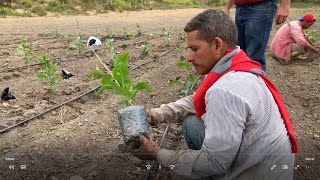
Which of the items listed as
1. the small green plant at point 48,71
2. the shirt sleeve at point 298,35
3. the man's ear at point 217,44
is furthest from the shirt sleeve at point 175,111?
the shirt sleeve at point 298,35

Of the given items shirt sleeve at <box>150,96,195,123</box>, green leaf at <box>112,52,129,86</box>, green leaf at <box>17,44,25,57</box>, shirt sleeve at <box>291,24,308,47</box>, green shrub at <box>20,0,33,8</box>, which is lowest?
green shrub at <box>20,0,33,8</box>

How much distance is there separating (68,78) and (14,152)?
2436 mm

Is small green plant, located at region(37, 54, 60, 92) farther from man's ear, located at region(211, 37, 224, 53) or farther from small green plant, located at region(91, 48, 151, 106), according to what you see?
man's ear, located at region(211, 37, 224, 53)

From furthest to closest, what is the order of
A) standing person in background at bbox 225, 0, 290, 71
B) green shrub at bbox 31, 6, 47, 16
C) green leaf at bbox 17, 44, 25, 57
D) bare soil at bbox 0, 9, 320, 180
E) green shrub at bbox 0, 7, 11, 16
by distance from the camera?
green shrub at bbox 31, 6, 47, 16 → green shrub at bbox 0, 7, 11, 16 → green leaf at bbox 17, 44, 25, 57 → standing person in background at bbox 225, 0, 290, 71 → bare soil at bbox 0, 9, 320, 180

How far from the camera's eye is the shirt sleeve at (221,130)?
1818 mm

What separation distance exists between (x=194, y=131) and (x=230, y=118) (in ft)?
A: 2.05

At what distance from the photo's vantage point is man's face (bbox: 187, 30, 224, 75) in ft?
6.84

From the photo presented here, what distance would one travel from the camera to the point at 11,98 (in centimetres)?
466

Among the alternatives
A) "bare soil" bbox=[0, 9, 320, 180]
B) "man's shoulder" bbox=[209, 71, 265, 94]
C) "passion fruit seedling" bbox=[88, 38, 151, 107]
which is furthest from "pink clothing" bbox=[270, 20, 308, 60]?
"man's shoulder" bbox=[209, 71, 265, 94]

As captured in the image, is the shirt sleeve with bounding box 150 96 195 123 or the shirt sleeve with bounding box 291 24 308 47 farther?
the shirt sleeve with bounding box 291 24 308 47

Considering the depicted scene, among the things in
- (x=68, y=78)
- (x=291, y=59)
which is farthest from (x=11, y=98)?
(x=291, y=59)

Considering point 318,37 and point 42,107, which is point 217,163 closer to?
point 42,107

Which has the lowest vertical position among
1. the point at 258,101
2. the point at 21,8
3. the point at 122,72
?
the point at 21,8

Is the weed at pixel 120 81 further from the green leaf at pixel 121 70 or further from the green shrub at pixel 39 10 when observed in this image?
the green shrub at pixel 39 10
